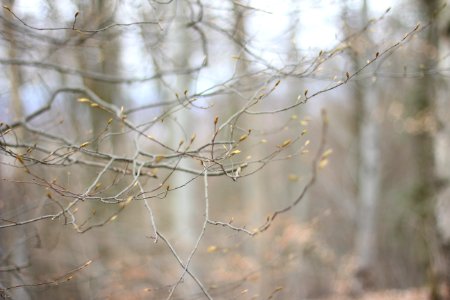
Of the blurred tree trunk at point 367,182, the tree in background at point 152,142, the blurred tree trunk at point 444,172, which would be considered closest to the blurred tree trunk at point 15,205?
the tree in background at point 152,142

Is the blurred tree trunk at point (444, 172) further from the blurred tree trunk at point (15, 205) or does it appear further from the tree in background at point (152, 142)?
the blurred tree trunk at point (15, 205)

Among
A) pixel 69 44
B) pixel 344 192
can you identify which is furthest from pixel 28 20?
pixel 344 192

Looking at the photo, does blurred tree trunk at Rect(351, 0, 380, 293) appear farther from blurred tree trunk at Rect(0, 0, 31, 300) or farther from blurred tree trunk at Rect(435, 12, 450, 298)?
blurred tree trunk at Rect(0, 0, 31, 300)

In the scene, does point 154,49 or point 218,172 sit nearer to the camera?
point 218,172

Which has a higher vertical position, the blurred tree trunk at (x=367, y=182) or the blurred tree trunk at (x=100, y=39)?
the blurred tree trunk at (x=100, y=39)

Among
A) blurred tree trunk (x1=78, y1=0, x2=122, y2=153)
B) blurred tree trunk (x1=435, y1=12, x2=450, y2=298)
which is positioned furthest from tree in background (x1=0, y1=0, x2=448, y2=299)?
blurred tree trunk (x1=435, y1=12, x2=450, y2=298)

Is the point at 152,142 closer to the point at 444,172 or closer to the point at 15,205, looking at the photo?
the point at 15,205

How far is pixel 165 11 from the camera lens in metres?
3.65

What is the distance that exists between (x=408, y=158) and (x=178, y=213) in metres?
7.26

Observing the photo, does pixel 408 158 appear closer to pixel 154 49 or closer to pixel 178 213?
pixel 178 213

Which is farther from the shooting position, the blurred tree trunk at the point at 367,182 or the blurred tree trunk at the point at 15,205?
the blurred tree trunk at the point at 367,182

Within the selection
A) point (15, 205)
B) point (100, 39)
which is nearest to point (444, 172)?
point (100, 39)

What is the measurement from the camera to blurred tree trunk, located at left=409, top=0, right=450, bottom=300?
608 cm

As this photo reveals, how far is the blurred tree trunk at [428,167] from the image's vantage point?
6078mm
